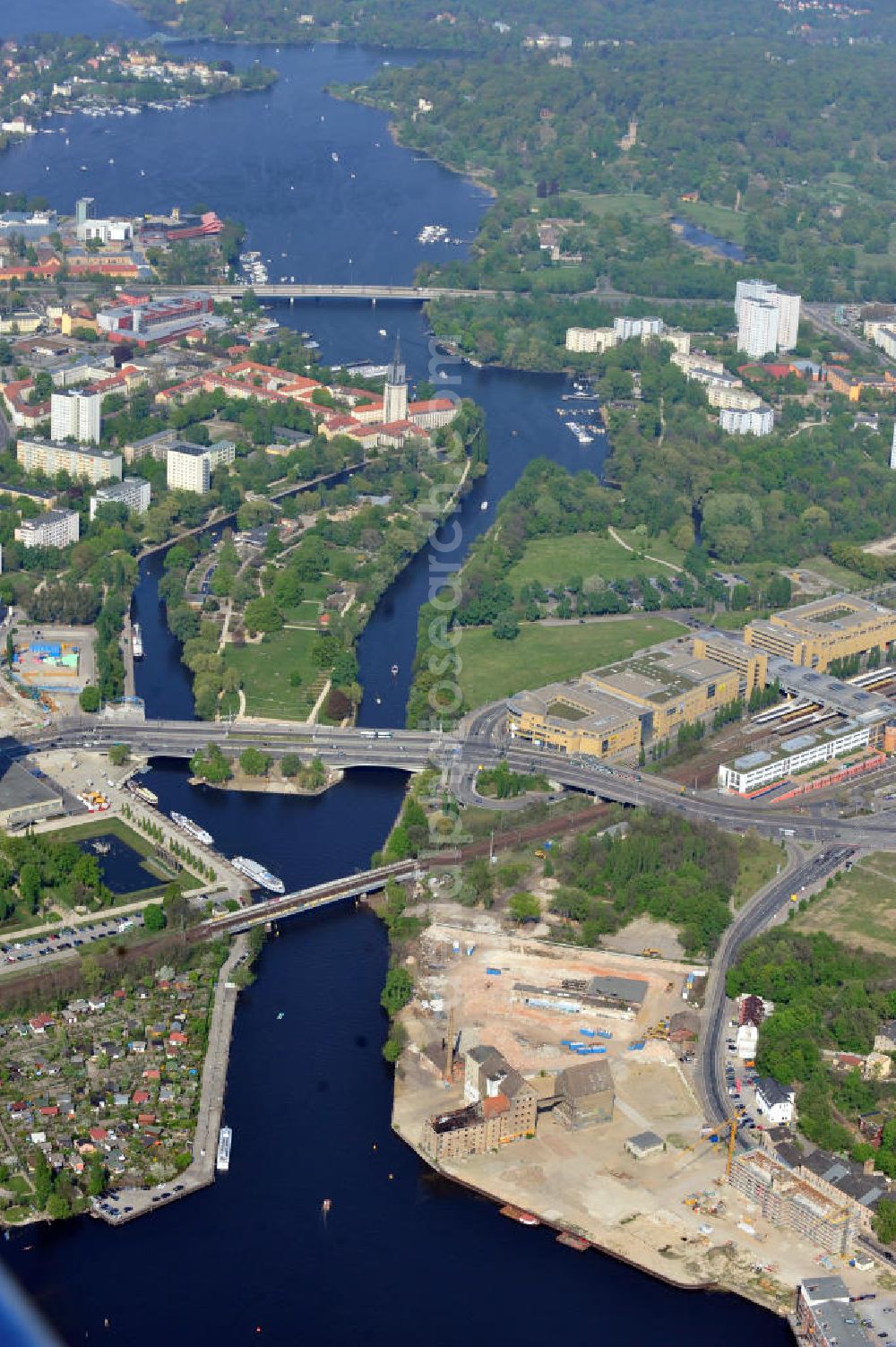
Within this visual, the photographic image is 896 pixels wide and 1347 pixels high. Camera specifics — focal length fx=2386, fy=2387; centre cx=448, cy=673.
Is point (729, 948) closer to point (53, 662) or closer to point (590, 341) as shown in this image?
point (53, 662)

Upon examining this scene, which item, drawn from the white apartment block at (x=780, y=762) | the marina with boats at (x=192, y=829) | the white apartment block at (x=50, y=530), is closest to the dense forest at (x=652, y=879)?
the white apartment block at (x=780, y=762)

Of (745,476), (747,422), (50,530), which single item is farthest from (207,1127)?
(747,422)

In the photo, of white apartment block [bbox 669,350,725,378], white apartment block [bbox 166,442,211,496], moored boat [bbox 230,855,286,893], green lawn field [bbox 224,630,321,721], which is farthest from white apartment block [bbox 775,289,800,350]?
moored boat [bbox 230,855,286,893]

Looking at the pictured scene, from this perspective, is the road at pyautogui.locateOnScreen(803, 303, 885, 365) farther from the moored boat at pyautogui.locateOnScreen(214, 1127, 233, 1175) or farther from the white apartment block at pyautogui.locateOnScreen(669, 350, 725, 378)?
the moored boat at pyautogui.locateOnScreen(214, 1127, 233, 1175)

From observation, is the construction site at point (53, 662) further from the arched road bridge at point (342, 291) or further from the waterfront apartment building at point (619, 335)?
the arched road bridge at point (342, 291)

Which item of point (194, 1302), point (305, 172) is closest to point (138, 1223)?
point (194, 1302)

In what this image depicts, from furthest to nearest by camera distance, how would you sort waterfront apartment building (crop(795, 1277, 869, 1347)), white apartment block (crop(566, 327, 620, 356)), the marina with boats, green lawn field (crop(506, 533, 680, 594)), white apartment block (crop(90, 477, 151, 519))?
white apartment block (crop(566, 327, 620, 356)), white apartment block (crop(90, 477, 151, 519)), green lawn field (crop(506, 533, 680, 594)), the marina with boats, waterfront apartment building (crop(795, 1277, 869, 1347))
